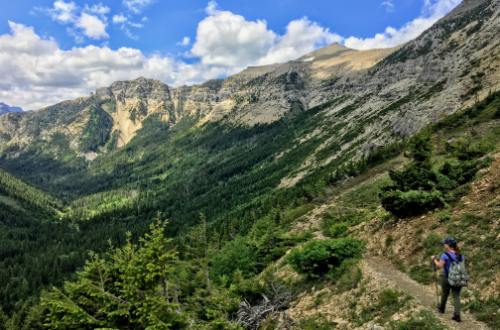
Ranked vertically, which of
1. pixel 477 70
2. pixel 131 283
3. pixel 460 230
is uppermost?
pixel 477 70

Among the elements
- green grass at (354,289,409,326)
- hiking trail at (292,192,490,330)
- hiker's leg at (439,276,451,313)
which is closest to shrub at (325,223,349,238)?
hiking trail at (292,192,490,330)

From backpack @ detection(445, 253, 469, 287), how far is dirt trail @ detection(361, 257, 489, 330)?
1647 millimetres

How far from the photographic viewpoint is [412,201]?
2716cm

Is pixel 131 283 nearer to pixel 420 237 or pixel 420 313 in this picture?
pixel 420 313

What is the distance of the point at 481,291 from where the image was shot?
17.1 m

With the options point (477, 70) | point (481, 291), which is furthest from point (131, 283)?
point (477, 70)

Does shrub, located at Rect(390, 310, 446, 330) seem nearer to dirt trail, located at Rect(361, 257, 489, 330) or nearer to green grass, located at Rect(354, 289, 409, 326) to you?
dirt trail, located at Rect(361, 257, 489, 330)

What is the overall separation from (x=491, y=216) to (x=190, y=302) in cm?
1922

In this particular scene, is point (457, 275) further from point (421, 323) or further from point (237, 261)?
point (237, 261)

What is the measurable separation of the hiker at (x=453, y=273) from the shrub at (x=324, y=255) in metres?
10.5

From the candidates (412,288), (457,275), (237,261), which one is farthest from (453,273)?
(237,261)

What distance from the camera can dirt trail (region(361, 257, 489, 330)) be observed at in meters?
15.4

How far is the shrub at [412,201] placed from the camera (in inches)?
1056

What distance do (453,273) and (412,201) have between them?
1222cm
